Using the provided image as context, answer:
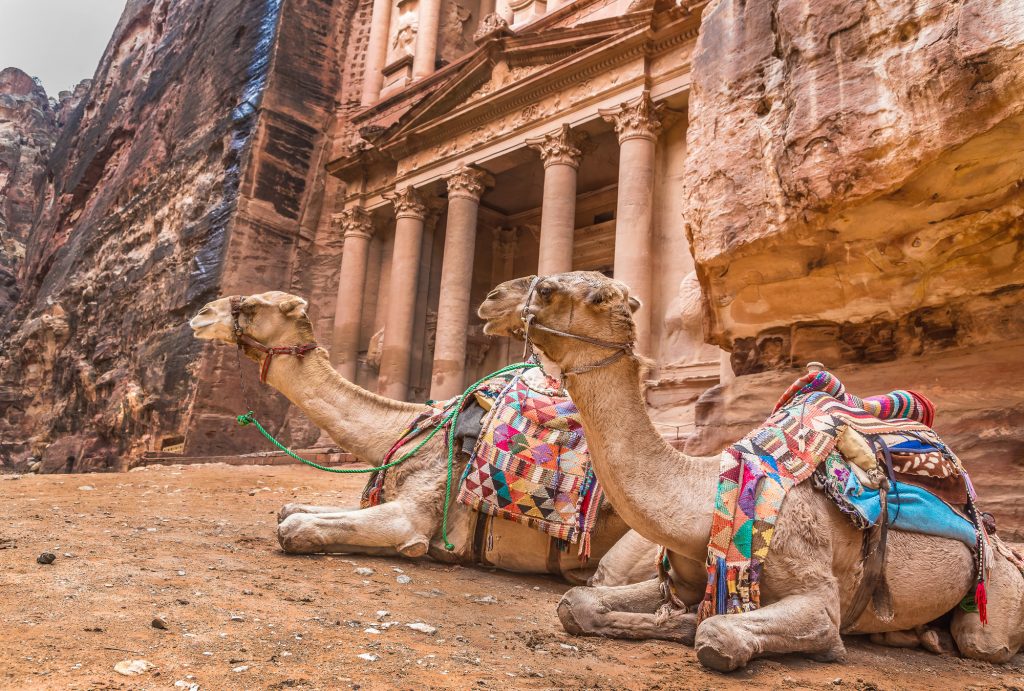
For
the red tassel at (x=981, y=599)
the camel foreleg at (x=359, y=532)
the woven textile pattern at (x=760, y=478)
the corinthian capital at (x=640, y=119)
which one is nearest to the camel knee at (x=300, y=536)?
the camel foreleg at (x=359, y=532)

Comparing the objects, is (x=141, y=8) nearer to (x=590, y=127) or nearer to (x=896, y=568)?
(x=590, y=127)

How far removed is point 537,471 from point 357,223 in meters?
18.1

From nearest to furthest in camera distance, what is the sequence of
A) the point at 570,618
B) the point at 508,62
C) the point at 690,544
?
the point at 690,544 < the point at 570,618 < the point at 508,62

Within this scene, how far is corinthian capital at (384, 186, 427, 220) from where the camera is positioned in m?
19.4

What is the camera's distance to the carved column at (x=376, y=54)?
2381 cm

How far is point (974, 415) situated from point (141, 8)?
40.6m

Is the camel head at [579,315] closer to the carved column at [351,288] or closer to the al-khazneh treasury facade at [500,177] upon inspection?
the al-khazneh treasury facade at [500,177]

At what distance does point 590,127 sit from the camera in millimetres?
15797

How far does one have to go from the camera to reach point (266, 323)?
204 inches

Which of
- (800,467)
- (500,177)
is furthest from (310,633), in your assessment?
(500,177)

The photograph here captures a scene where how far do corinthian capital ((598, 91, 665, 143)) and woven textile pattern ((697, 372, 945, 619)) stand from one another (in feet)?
40.1

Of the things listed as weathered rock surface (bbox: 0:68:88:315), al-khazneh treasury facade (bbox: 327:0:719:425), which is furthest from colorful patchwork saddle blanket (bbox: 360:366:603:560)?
weathered rock surface (bbox: 0:68:88:315)

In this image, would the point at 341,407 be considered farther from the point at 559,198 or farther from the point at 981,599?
the point at 559,198

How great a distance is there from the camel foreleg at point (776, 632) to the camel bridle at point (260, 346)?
357cm
